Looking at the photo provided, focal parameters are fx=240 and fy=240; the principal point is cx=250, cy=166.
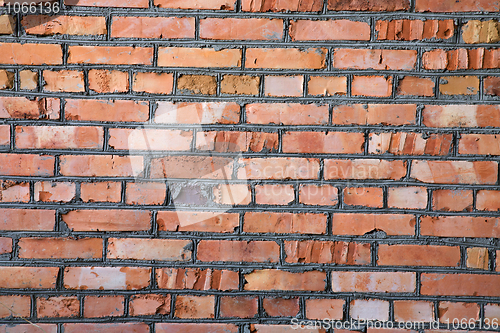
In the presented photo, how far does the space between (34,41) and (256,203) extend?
99 cm

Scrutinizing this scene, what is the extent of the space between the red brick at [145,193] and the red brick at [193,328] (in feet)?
1.49

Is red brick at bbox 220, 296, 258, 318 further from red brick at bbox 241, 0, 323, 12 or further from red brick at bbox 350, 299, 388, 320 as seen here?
red brick at bbox 241, 0, 323, 12

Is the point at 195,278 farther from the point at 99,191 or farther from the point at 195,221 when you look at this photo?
the point at 99,191

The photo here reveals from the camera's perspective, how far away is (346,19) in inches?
34.3

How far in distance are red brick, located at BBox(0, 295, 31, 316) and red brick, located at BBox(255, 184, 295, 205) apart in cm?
92

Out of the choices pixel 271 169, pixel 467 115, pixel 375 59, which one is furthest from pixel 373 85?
pixel 271 169

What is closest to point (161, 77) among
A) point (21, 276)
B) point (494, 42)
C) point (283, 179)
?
point (283, 179)

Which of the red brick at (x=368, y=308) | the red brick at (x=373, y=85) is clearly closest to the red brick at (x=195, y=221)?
the red brick at (x=368, y=308)

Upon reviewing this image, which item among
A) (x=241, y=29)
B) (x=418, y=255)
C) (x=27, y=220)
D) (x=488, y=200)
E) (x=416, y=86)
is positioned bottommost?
(x=418, y=255)

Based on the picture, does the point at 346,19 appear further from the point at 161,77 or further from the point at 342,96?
the point at 161,77

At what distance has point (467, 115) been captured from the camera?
865 millimetres

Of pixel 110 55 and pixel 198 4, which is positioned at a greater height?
Result: pixel 198 4

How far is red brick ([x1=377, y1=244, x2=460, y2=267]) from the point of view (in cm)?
88

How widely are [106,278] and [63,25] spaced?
932mm
